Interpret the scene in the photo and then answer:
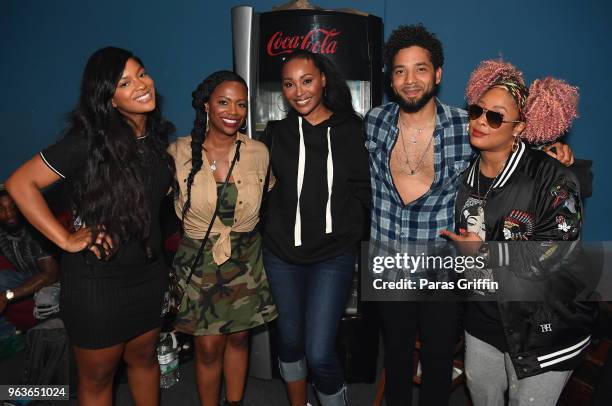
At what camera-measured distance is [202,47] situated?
337 cm

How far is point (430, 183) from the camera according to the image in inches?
72.8

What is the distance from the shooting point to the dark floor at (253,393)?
2592 millimetres

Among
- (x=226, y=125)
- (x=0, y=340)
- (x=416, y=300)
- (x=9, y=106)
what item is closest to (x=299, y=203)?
(x=226, y=125)

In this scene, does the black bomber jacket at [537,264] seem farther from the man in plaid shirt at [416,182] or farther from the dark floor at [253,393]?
the dark floor at [253,393]

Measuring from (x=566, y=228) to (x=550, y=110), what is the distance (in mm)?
460

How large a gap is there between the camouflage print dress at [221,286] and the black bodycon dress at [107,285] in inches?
8.6

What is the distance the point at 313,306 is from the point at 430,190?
2.27ft

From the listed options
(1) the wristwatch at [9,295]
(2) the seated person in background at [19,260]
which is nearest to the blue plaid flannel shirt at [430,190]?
(2) the seated person in background at [19,260]

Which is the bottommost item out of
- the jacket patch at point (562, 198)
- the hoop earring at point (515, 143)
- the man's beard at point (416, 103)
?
the jacket patch at point (562, 198)

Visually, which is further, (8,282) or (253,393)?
(8,282)

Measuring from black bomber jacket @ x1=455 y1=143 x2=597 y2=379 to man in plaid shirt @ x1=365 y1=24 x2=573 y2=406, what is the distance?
22 cm

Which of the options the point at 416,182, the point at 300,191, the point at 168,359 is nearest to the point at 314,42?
the point at 300,191

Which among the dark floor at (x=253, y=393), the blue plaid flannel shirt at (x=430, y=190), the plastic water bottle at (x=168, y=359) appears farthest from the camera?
the plastic water bottle at (x=168, y=359)

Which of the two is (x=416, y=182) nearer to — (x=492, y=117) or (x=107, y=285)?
(x=492, y=117)
